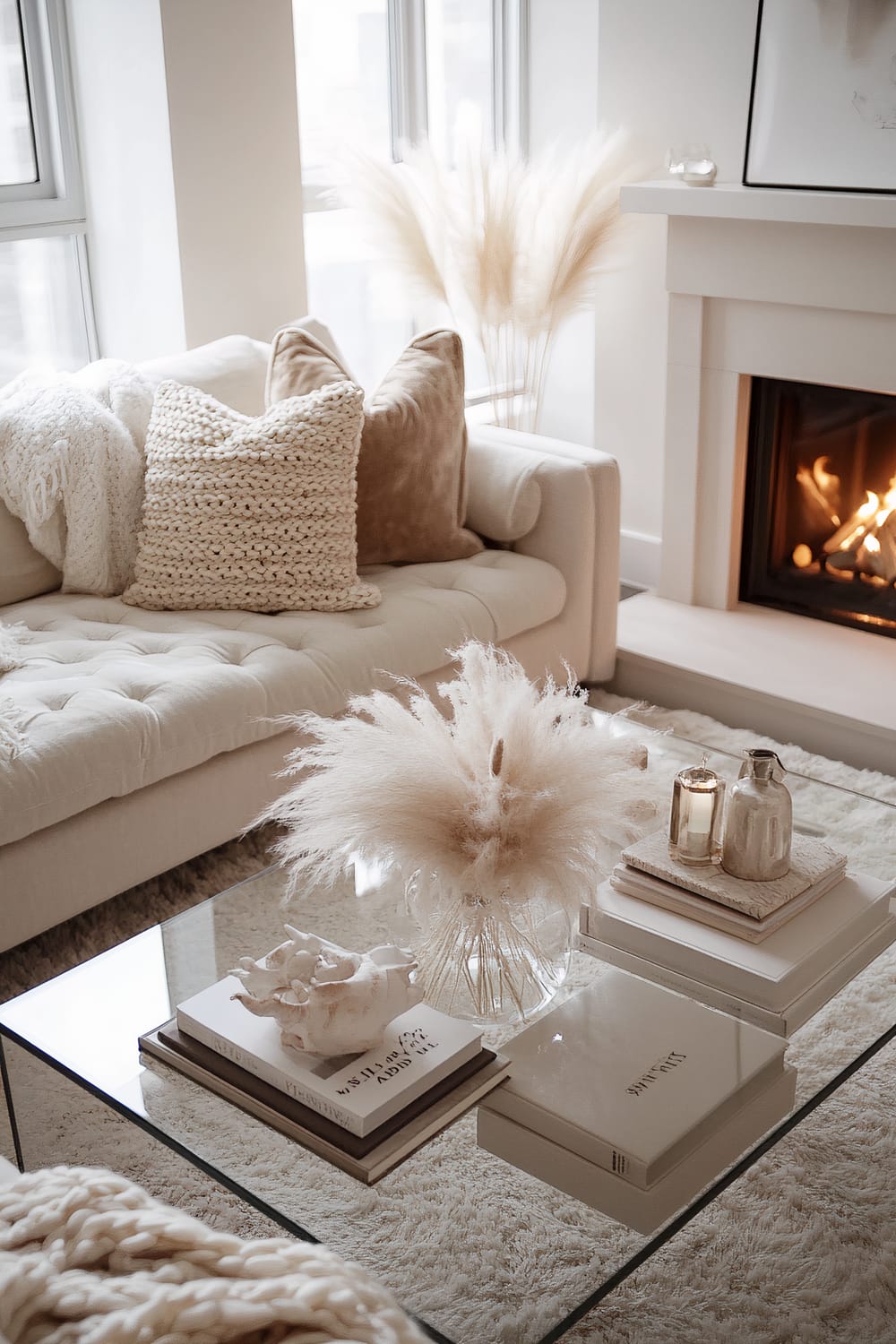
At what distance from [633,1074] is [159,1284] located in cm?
82

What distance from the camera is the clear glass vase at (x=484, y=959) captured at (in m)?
1.48

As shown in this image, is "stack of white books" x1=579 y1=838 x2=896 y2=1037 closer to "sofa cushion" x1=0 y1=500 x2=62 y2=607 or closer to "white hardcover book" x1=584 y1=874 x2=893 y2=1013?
"white hardcover book" x1=584 y1=874 x2=893 y2=1013

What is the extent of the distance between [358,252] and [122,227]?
847 mm

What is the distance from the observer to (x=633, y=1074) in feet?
4.48

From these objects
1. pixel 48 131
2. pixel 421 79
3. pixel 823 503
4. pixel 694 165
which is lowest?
pixel 823 503

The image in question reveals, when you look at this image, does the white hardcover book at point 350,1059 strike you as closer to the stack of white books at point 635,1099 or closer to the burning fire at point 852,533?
the stack of white books at point 635,1099

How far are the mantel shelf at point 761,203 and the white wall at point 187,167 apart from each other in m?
0.92

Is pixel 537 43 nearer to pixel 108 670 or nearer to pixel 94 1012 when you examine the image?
pixel 108 670

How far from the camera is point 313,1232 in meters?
1.23

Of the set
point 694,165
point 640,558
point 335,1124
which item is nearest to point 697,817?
point 335,1124

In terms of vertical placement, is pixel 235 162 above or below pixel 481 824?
above

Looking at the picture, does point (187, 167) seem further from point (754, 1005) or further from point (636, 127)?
point (754, 1005)

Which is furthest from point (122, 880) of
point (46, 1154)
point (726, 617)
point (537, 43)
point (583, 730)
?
point (537, 43)

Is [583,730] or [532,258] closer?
[583,730]
